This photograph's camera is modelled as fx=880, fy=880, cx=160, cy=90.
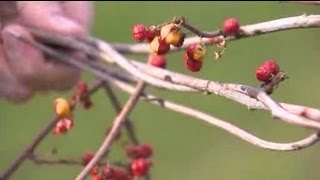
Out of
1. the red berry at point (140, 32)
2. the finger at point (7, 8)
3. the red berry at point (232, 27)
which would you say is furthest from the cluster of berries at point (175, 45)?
the finger at point (7, 8)

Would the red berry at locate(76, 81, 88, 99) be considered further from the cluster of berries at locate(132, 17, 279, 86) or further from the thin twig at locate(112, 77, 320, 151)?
the cluster of berries at locate(132, 17, 279, 86)

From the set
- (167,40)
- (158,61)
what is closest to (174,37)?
(167,40)

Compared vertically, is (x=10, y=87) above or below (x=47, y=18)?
below

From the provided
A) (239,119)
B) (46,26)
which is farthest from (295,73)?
(46,26)

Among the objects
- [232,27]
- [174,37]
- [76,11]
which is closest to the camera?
[174,37]

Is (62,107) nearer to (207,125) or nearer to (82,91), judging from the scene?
(82,91)

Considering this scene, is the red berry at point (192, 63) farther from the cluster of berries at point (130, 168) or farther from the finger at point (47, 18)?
the finger at point (47, 18)

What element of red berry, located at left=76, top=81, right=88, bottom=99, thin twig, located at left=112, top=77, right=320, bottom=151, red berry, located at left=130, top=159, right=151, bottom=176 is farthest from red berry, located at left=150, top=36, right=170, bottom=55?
red berry, located at left=76, top=81, right=88, bottom=99

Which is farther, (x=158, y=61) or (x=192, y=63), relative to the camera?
(x=158, y=61)
